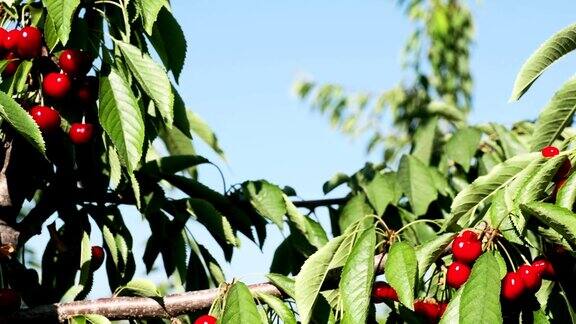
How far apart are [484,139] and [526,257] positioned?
1.43 meters

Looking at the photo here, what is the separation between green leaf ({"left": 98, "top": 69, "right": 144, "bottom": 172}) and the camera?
1921mm

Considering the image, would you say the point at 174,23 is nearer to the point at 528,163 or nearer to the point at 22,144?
the point at 22,144

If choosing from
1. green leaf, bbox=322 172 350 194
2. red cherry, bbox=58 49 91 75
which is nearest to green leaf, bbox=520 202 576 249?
red cherry, bbox=58 49 91 75

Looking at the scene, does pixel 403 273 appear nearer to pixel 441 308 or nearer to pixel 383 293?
pixel 383 293

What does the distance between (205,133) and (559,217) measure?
1402 mm

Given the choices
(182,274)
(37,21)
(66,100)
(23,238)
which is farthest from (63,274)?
(37,21)

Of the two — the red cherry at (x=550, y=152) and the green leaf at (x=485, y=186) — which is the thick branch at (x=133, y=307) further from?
the red cherry at (x=550, y=152)

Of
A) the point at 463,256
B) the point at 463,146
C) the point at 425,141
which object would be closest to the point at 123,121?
the point at 463,256

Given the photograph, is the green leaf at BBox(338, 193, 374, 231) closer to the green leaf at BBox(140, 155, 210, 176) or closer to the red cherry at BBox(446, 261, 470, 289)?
the green leaf at BBox(140, 155, 210, 176)

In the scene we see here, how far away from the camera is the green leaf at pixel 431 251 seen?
1791 millimetres

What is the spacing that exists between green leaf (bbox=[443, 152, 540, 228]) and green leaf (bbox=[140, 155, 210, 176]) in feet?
2.56

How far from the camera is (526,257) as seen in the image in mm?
1902

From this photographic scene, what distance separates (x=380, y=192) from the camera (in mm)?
2758

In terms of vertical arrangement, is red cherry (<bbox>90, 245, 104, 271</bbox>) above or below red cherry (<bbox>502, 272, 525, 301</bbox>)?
below
